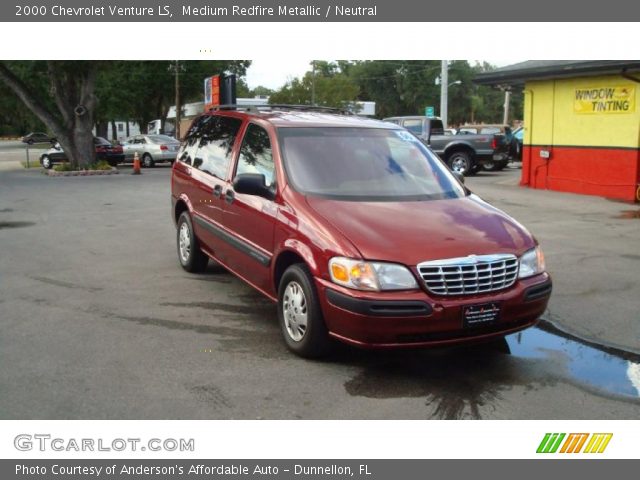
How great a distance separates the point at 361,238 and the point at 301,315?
0.76m

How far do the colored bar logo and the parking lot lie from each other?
0.25 meters

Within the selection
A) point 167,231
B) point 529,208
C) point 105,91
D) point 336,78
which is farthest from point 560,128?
point 336,78

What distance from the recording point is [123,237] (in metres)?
9.87

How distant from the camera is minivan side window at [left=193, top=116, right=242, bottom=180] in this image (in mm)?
6418

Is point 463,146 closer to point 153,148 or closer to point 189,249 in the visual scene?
point 153,148

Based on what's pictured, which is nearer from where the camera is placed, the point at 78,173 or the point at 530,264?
the point at 530,264

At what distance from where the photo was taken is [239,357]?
192 inches

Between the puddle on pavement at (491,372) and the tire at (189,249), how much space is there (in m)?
3.02

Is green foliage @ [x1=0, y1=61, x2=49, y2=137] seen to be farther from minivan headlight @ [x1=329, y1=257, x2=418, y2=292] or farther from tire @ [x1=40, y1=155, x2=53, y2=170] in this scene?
minivan headlight @ [x1=329, y1=257, x2=418, y2=292]

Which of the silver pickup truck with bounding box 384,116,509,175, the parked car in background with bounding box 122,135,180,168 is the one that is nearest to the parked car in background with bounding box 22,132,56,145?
the parked car in background with bounding box 122,135,180,168

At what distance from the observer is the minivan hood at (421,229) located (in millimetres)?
4387

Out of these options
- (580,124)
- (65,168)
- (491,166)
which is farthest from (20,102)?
(580,124)

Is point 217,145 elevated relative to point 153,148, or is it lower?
elevated

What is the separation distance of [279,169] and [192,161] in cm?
229
